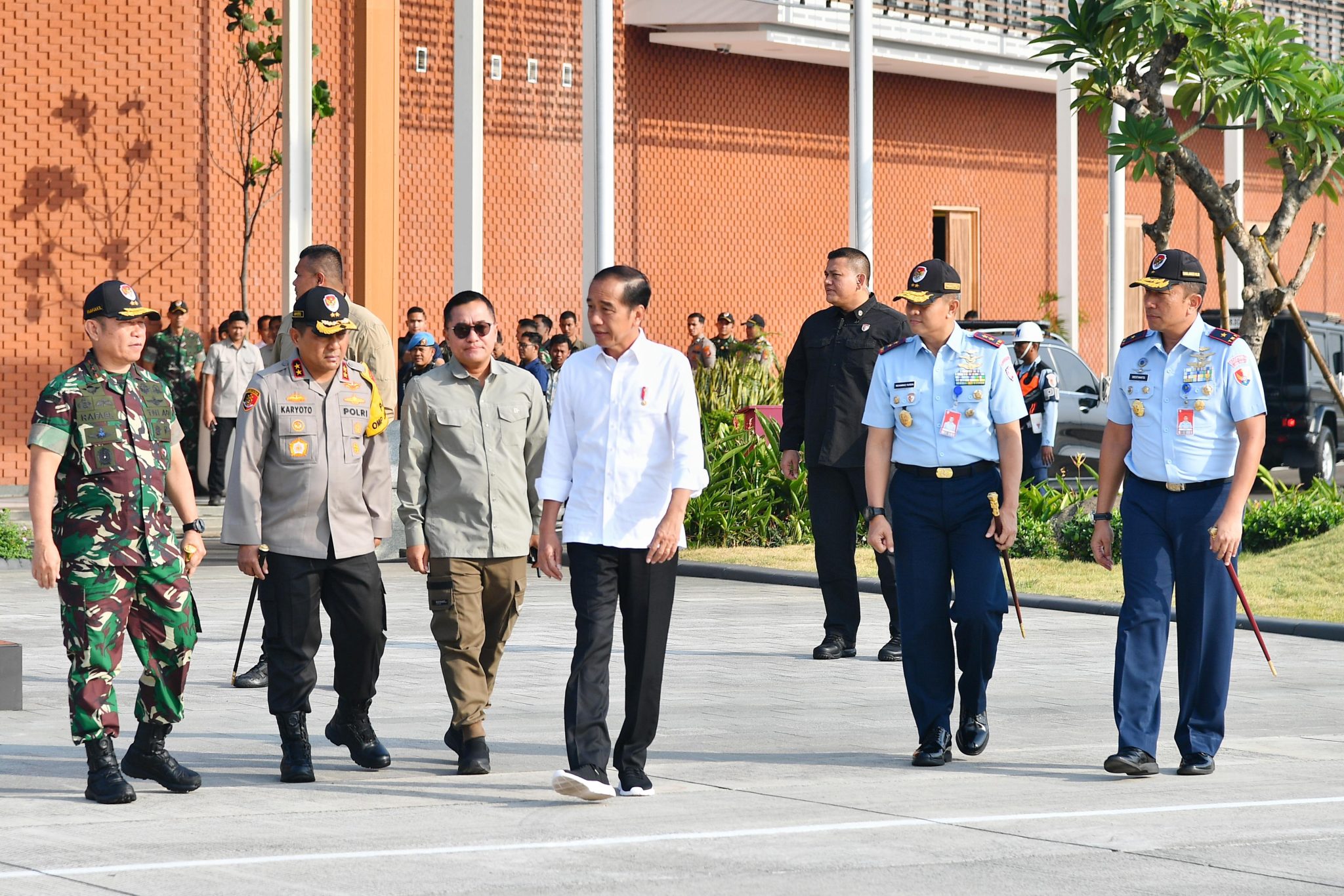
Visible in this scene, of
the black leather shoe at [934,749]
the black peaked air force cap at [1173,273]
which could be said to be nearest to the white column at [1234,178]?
the black peaked air force cap at [1173,273]

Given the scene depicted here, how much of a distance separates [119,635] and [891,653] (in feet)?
16.5

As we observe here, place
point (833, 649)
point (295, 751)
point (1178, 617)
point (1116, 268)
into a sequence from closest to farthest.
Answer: point (295, 751) < point (1178, 617) < point (833, 649) < point (1116, 268)

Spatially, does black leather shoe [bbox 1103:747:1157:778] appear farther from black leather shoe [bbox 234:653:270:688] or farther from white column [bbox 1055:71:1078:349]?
white column [bbox 1055:71:1078:349]

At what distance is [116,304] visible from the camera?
7590mm

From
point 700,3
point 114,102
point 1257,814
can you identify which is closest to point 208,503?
point 114,102

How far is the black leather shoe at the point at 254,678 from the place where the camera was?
1030 centimetres

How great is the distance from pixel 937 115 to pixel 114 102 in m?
14.1

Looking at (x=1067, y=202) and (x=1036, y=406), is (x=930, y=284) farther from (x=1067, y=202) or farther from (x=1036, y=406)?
(x=1067, y=202)

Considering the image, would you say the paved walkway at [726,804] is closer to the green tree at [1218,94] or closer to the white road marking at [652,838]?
the white road marking at [652,838]

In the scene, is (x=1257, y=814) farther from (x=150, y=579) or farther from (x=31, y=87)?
(x=31, y=87)

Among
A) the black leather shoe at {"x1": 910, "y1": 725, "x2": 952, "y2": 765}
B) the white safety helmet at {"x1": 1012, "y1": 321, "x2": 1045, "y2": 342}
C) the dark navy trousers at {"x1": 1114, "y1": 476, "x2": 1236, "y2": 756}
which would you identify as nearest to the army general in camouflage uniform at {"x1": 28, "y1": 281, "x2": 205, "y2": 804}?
the black leather shoe at {"x1": 910, "y1": 725, "x2": 952, "y2": 765}

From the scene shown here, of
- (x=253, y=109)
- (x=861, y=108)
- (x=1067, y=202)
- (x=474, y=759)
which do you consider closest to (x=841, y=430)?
(x=474, y=759)

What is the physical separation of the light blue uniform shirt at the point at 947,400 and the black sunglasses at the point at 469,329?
1534 millimetres

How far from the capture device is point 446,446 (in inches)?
324
